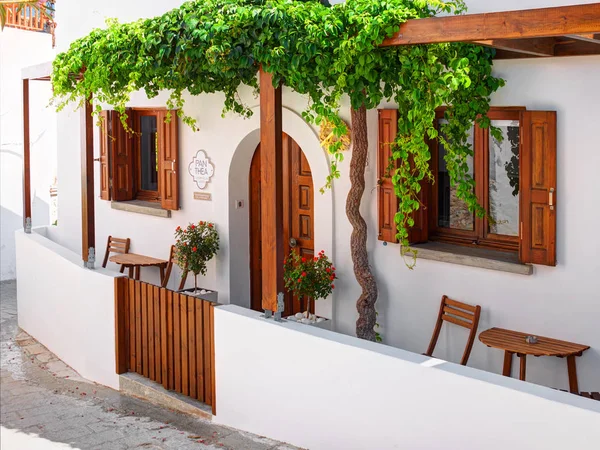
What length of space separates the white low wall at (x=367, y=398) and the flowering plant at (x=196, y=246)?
99.8 inches

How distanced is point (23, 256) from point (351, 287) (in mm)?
5495

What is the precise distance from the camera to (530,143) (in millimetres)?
7148

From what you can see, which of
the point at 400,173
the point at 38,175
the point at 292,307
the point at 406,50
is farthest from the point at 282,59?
the point at 38,175

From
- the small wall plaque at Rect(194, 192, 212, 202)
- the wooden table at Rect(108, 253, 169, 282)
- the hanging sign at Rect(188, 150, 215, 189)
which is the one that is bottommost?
the wooden table at Rect(108, 253, 169, 282)

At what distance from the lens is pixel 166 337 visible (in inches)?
340

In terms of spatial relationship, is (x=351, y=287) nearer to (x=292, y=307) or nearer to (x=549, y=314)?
(x=292, y=307)

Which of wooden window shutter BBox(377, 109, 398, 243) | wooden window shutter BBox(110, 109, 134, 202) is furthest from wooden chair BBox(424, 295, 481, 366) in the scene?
wooden window shutter BBox(110, 109, 134, 202)

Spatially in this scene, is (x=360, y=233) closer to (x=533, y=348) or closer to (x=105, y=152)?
(x=533, y=348)

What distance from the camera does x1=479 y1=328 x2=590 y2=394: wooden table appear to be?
22.4 ft

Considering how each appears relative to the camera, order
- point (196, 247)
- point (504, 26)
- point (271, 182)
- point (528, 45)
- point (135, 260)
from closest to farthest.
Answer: point (504, 26) < point (528, 45) < point (271, 182) < point (196, 247) < point (135, 260)

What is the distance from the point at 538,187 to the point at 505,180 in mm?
691

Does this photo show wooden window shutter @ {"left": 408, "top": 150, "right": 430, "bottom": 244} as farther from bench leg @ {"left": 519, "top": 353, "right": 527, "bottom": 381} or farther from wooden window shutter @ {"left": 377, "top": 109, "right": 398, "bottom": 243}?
bench leg @ {"left": 519, "top": 353, "right": 527, "bottom": 381}

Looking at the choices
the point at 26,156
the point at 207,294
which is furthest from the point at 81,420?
the point at 26,156

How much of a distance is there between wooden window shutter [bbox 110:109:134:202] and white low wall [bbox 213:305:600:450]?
4.99 meters
